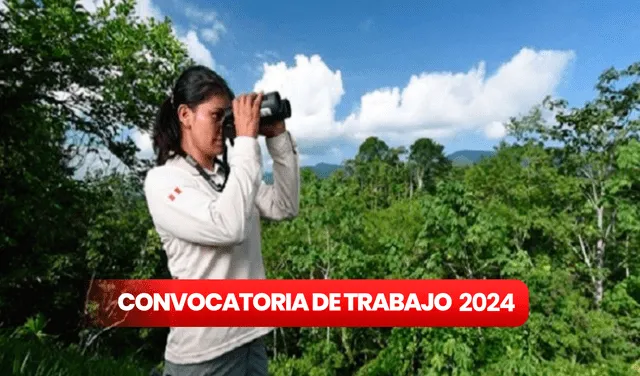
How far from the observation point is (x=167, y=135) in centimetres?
151

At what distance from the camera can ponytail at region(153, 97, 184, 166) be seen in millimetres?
1497

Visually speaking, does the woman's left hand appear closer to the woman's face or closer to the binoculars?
the binoculars

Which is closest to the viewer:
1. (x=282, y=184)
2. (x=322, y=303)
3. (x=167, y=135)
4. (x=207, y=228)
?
(x=207, y=228)

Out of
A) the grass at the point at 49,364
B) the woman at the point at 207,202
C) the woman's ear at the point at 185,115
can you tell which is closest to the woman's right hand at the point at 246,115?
the woman at the point at 207,202

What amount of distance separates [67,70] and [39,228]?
6.67ft

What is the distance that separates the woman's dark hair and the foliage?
1.98 meters

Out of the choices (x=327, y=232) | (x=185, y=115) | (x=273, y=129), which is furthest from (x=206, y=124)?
(x=327, y=232)

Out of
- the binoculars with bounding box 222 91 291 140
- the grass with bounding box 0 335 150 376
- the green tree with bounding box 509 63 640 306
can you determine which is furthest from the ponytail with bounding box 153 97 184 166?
the green tree with bounding box 509 63 640 306

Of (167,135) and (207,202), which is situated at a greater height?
(167,135)

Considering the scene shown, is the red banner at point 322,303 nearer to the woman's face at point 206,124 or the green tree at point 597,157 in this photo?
the woman's face at point 206,124

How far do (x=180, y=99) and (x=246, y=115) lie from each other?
0.21 meters

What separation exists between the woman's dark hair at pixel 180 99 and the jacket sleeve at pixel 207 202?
112 millimetres

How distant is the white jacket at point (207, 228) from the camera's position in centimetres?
129

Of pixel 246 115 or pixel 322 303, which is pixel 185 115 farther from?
pixel 322 303
